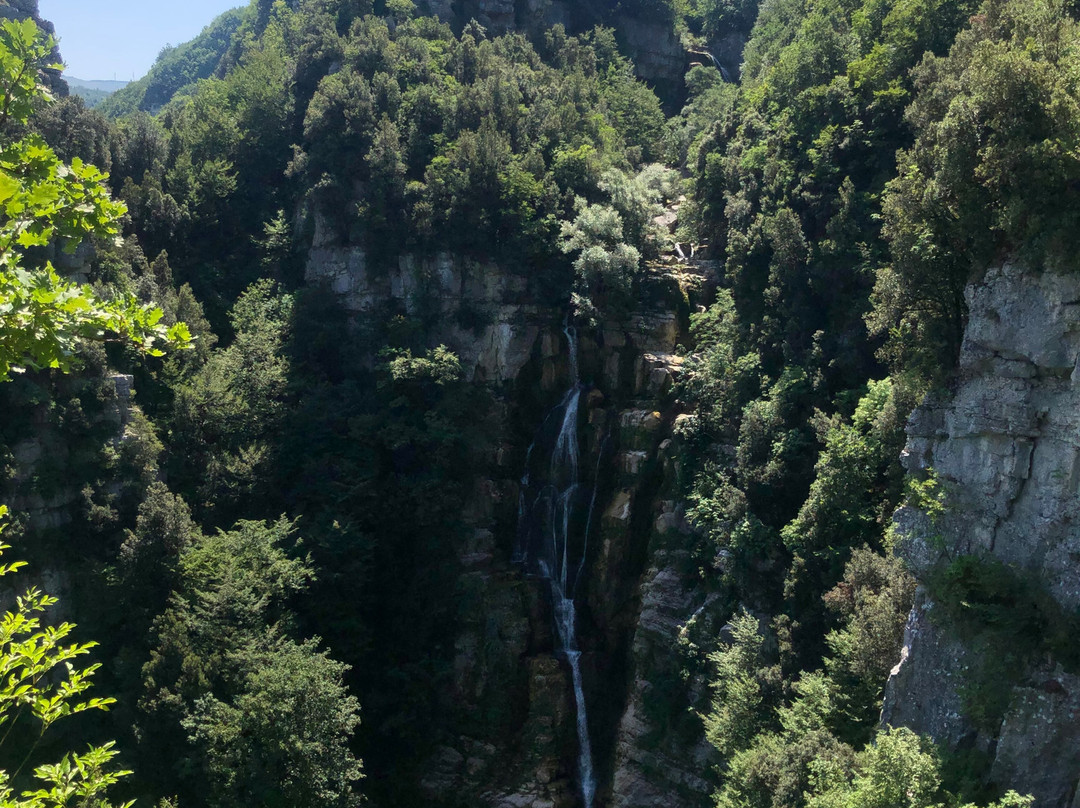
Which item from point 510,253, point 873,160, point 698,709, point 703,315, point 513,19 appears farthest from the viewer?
point 513,19

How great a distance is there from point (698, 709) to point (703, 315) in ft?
49.8

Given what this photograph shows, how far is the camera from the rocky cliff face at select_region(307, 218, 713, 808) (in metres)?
26.6

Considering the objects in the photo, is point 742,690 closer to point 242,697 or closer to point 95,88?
point 242,697

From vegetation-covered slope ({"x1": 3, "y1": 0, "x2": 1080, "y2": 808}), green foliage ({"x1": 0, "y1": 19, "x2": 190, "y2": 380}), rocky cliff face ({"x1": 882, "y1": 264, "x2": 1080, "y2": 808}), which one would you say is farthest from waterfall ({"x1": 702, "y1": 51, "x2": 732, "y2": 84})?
green foliage ({"x1": 0, "y1": 19, "x2": 190, "y2": 380})

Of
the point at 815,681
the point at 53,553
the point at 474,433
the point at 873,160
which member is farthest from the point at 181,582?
the point at 873,160

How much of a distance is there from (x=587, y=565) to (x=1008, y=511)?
16655mm

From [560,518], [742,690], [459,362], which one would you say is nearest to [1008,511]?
[742,690]

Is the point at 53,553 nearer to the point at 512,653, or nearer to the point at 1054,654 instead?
the point at 512,653

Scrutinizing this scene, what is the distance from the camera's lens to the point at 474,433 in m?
32.2

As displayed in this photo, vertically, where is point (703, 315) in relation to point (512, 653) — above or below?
above

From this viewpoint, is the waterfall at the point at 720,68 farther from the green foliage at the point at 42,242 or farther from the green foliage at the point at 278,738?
the green foliage at the point at 42,242

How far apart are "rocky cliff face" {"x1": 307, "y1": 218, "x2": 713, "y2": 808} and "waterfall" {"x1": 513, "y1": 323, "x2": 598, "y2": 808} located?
342 millimetres

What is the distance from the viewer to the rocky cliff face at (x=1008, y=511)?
15.6 m

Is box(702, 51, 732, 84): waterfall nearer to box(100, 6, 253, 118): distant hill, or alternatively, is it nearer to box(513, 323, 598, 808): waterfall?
box(513, 323, 598, 808): waterfall
